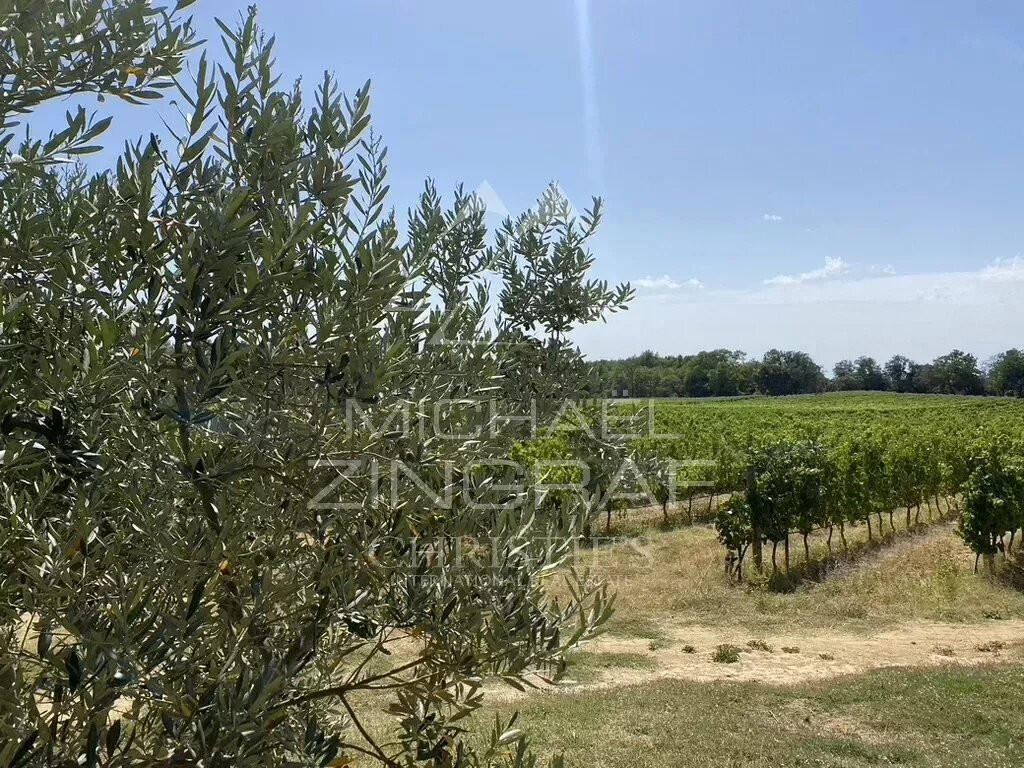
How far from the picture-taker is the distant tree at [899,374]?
373 feet

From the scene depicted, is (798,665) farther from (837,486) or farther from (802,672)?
(837,486)

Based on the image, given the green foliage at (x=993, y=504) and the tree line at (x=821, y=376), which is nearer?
the green foliage at (x=993, y=504)

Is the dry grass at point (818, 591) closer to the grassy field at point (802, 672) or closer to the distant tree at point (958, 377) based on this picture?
the grassy field at point (802, 672)

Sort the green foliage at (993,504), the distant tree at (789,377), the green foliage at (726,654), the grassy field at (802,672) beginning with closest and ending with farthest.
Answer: the grassy field at (802,672)
the green foliage at (726,654)
the green foliage at (993,504)
the distant tree at (789,377)

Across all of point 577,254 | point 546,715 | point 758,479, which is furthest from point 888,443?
point 577,254

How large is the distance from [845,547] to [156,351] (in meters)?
24.0

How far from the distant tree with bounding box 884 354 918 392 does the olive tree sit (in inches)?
4958

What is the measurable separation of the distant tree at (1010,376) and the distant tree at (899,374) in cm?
1260

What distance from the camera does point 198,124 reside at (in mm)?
2051

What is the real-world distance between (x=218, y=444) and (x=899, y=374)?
5102 inches

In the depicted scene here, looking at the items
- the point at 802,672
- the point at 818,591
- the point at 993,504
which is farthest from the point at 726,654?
the point at 993,504

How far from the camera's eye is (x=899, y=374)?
116m

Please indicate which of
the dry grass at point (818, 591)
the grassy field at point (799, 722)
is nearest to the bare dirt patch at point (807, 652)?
the dry grass at point (818, 591)

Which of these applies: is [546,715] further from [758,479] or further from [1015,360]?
[1015,360]
